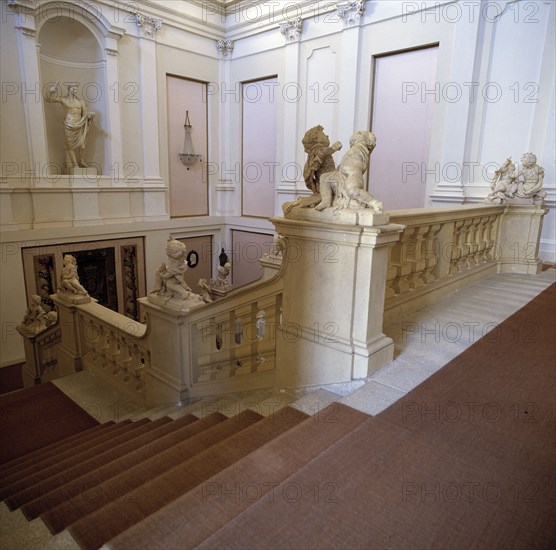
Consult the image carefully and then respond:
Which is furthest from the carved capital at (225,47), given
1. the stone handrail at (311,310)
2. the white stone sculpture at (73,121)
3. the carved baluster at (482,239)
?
the carved baluster at (482,239)

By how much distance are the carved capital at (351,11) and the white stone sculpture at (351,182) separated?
691cm

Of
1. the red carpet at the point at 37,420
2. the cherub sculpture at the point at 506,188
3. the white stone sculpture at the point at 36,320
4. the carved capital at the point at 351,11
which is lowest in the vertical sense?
the red carpet at the point at 37,420

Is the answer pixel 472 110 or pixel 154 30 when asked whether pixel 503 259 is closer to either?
pixel 472 110

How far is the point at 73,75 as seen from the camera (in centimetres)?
930

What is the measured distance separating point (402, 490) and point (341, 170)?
6.52ft

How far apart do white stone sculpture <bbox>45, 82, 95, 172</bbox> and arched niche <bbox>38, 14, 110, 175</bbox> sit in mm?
272

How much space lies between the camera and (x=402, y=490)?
70.2 inches

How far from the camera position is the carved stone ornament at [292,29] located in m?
9.73

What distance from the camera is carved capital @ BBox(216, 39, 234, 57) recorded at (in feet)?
37.4

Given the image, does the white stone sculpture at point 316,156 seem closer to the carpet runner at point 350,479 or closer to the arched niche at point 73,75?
the carpet runner at point 350,479

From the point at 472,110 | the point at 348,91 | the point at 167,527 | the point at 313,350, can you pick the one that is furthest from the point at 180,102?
the point at 167,527

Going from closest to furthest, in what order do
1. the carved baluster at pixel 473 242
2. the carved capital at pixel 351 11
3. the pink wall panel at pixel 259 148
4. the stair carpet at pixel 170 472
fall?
1. the stair carpet at pixel 170 472
2. the carved baluster at pixel 473 242
3. the carved capital at pixel 351 11
4. the pink wall panel at pixel 259 148

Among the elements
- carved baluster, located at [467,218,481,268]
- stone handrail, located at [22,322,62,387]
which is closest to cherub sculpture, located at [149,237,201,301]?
stone handrail, located at [22,322,62,387]

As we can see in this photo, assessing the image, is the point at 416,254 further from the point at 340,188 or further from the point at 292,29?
the point at 292,29
